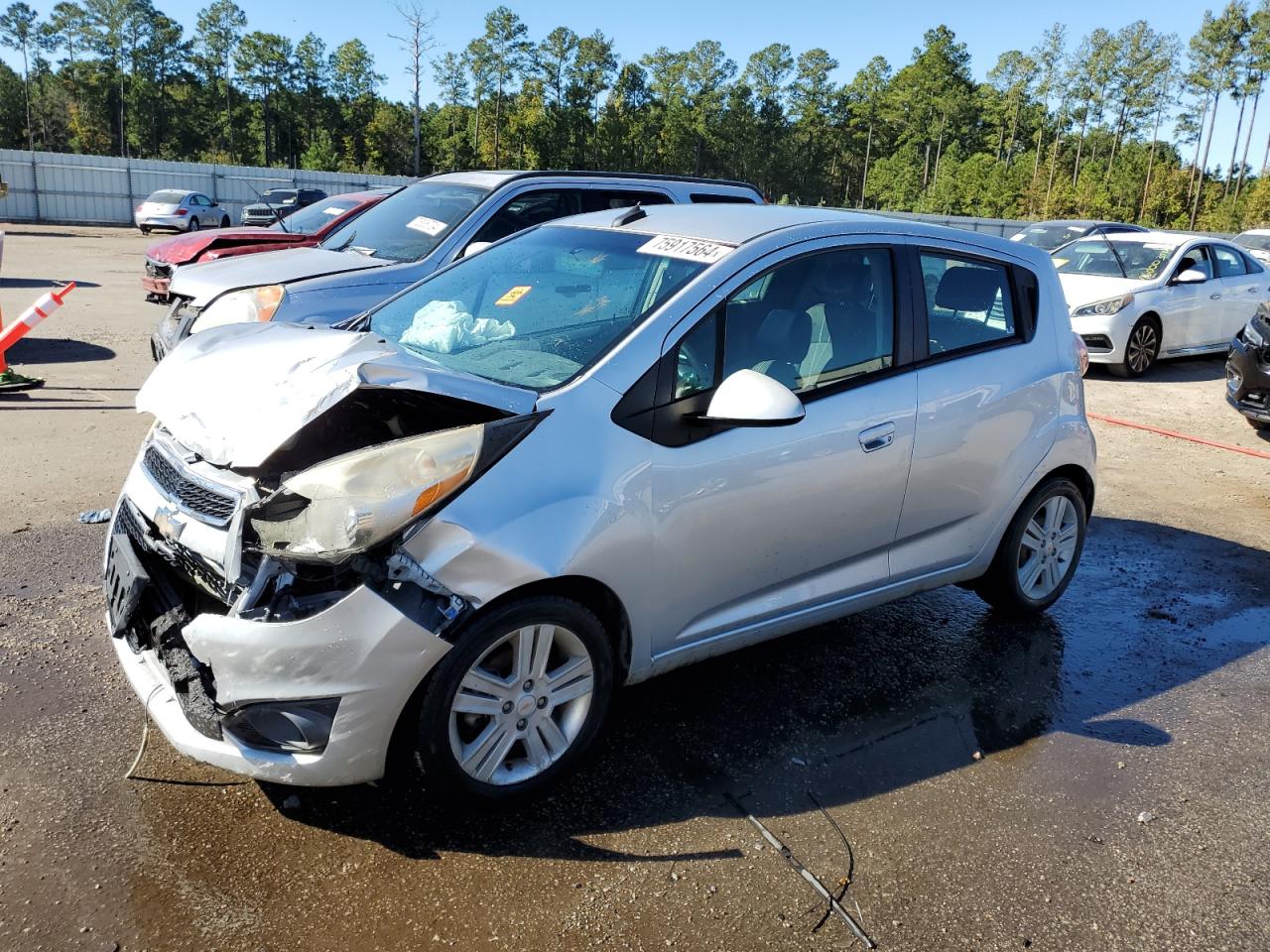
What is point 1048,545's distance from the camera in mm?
4770

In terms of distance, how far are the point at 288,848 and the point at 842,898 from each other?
1585 mm

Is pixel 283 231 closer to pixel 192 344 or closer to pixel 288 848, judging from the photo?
pixel 192 344

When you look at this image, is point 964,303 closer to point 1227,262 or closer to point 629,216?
point 629,216

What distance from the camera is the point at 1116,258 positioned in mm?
12789

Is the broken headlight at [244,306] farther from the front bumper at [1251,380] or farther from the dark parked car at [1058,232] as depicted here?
the dark parked car at [1058,232]

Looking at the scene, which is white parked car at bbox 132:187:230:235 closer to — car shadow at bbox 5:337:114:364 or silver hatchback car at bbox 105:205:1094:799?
car shadow at bbox 5:337:114:364

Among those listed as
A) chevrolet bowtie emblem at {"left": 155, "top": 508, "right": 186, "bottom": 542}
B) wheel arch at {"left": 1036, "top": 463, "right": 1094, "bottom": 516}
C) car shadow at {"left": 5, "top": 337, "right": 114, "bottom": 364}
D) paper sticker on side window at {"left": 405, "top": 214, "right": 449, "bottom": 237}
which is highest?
paper sticker on side window at {"left": 405, "top": 214, "right": 449, "bottom": 237}

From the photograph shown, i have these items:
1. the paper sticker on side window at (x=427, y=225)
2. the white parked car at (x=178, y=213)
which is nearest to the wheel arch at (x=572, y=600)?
the paper sticker on side window at (x=427, y=225)

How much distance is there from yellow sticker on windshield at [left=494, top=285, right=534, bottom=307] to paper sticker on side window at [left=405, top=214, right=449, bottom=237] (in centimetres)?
382

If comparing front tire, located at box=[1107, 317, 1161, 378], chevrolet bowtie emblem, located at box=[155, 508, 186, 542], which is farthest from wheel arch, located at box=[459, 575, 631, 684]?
front tire, located at box=[1107, 317, 1161, 378]

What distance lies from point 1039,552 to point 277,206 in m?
27.2

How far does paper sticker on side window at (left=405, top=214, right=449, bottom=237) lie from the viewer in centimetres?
753

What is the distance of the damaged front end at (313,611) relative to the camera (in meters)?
2.64

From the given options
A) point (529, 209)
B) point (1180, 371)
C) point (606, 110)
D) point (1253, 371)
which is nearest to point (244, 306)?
point (529, 209)
